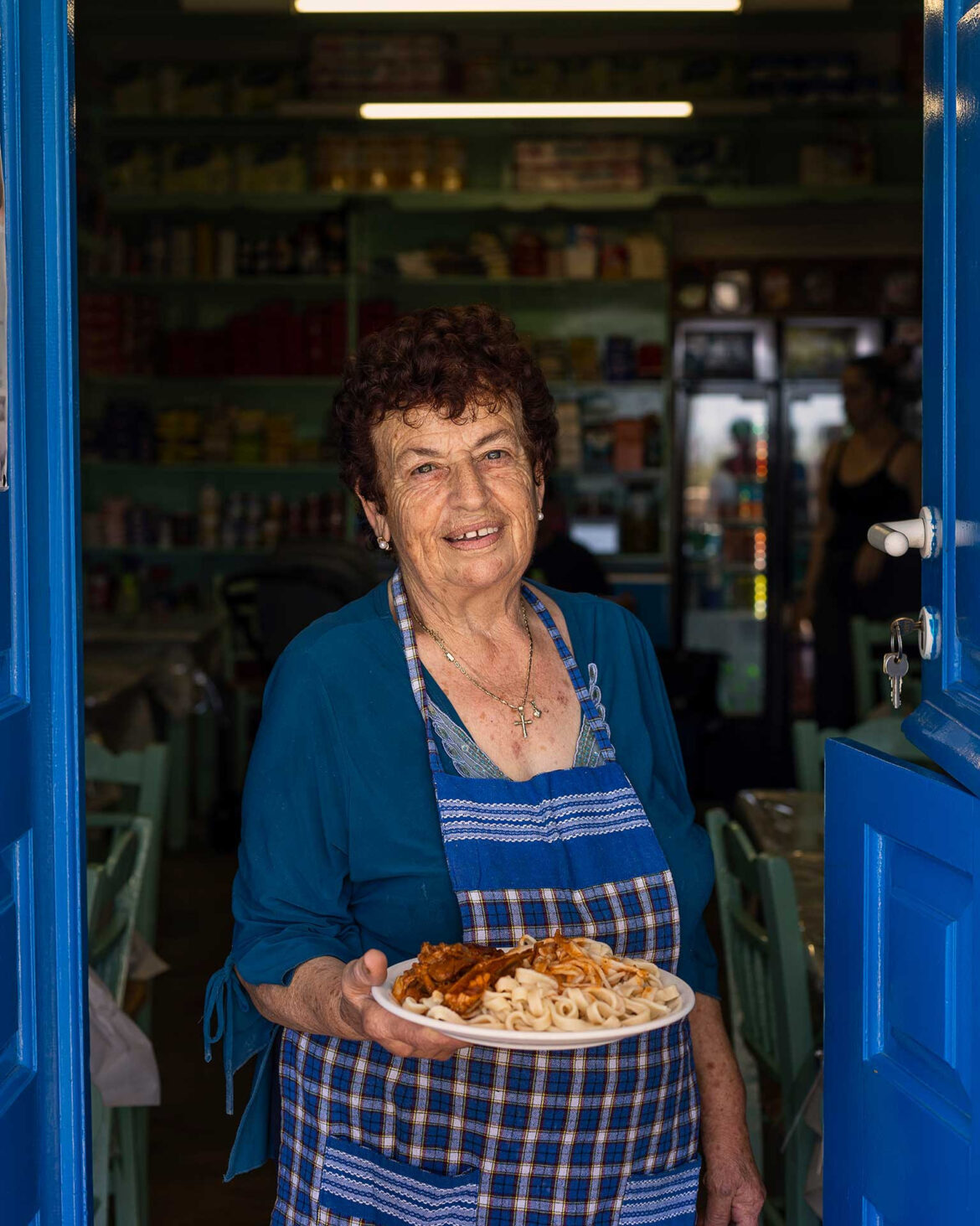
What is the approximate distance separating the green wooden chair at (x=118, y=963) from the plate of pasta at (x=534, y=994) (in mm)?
1310

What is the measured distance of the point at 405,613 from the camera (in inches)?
74.2

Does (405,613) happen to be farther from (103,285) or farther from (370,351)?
(103,285)

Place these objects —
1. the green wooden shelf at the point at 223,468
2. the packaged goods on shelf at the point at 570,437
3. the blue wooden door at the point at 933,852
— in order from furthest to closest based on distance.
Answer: the packaged goods on shelf at the point at 570,437 < the green wooden shelf at the point at 223,468 < the blue wooden door at the point at 933,852

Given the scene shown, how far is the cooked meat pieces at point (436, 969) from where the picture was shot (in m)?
1.45

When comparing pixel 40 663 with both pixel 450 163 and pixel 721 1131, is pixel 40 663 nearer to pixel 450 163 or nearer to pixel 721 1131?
pixel 721 1131

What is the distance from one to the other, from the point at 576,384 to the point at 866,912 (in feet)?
21.7

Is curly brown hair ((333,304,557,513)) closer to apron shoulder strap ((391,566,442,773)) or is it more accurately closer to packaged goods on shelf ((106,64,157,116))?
apron shoulder strap ((391,566,442,773))

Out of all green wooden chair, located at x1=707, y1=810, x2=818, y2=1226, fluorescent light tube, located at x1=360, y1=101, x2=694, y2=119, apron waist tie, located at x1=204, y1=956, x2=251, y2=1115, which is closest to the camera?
apron waist tie, located at x1=204, y1=956, x2=251, y2=1115

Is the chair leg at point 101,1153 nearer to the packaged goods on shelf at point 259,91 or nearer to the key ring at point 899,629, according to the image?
the key ring at point 899,629

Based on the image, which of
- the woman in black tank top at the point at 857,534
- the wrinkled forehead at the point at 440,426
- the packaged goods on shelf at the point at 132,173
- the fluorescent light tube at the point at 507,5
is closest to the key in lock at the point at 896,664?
the wrinkled forehead at the point at 440,426

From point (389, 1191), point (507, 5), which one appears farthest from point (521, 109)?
point (389, 1191)

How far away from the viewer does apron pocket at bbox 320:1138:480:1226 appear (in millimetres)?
1661

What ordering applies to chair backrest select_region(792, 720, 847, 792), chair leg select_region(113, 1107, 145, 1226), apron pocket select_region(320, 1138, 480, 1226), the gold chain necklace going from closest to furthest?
apron pocket select_region(320, 1138, 480, 1226)
the gold chain necklace
chair leg select_region(113, 1107, 145, 1226)
chair backrest select_region(792, 720, 847, 792)

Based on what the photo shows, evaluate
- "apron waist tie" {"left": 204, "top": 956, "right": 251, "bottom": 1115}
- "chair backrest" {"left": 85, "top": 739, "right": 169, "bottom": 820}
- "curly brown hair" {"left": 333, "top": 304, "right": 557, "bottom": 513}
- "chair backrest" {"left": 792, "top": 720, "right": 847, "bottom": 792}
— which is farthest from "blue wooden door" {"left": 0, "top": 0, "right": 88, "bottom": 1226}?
"chair backrest" {"left": 792, "top": 720, "right": 847, "bottom": 792}
